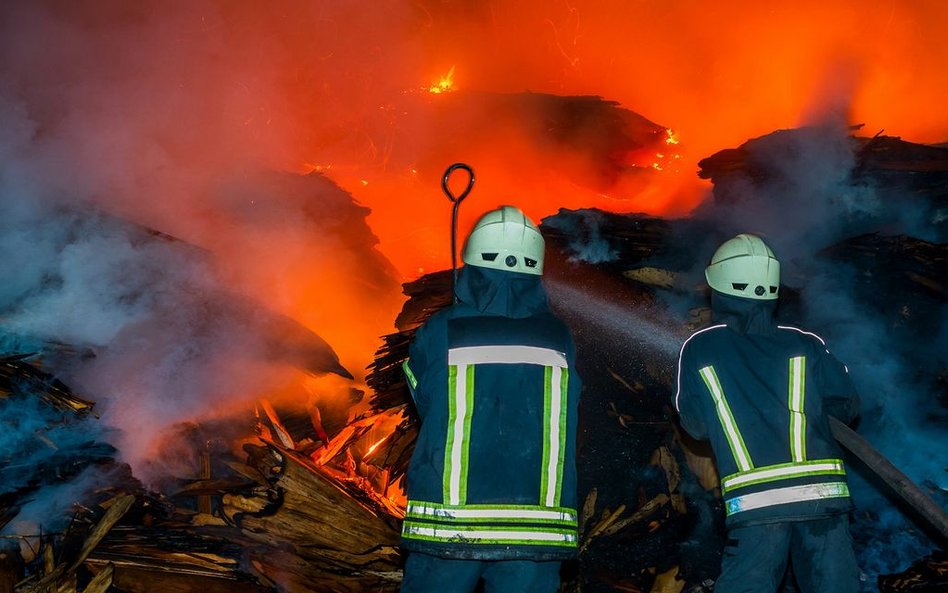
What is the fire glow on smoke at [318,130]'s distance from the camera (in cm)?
559

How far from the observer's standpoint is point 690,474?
214 inches

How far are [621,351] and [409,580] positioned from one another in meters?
3.87

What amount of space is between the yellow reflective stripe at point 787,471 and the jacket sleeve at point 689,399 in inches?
14.4

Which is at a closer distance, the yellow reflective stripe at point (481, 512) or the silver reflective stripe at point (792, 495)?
the yellow reflective stripe at point (481, 512)

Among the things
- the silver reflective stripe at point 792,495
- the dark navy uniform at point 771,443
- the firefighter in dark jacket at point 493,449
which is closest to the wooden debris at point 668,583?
the dark navy uniform at point 771,443

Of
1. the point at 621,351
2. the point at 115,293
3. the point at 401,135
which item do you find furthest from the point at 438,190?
the point at 115,293

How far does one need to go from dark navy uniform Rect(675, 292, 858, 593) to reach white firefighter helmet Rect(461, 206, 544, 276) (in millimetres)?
1078

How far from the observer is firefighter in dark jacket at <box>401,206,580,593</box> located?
9.57 feet

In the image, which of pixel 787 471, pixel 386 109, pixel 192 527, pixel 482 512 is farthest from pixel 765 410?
pixel 386 109

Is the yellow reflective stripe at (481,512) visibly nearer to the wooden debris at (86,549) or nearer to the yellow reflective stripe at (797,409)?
the yellow reflective stripe at (797,409)

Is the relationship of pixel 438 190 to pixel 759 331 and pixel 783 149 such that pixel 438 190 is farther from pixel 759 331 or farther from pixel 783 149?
pixel 759 331

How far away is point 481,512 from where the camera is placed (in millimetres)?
2914

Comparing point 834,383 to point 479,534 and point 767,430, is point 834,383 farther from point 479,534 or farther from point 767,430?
point 479,534

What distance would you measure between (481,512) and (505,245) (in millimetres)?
1194
